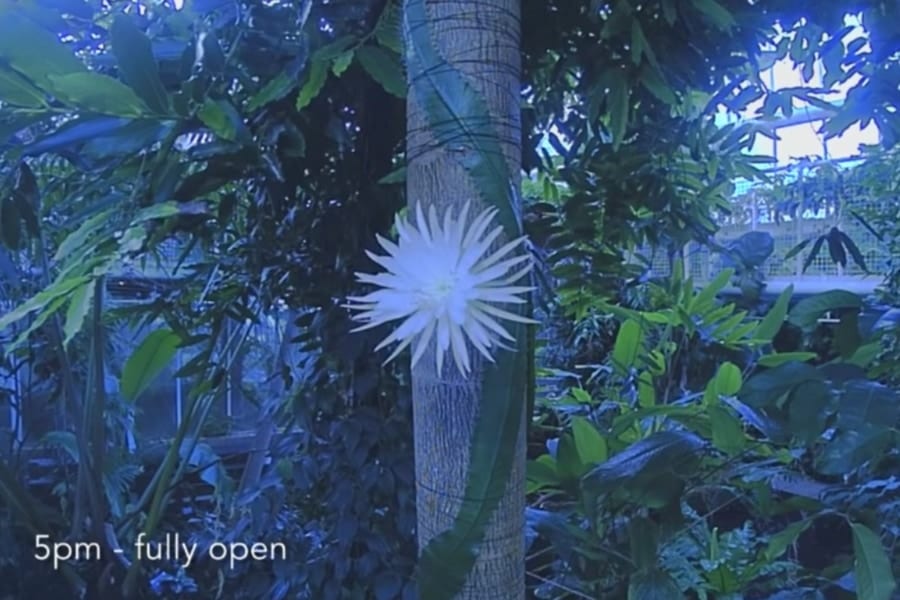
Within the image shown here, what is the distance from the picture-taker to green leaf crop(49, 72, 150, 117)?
0.42m

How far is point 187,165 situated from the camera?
543 millimetres

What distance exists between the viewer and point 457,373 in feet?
1.50

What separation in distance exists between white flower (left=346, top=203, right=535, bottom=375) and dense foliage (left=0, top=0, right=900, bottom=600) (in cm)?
16

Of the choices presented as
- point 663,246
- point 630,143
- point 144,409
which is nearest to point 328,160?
point 630,143

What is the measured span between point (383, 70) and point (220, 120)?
0.44 ft

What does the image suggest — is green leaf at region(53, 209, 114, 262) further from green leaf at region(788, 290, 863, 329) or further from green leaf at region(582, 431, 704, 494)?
green leaf at region(788, 290, 863, 329)

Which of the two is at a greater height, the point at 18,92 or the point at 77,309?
the point at 18,92

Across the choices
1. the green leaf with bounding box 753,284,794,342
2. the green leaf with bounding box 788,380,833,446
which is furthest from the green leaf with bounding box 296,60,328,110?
the green leaf with bounding box 753,284,794,342

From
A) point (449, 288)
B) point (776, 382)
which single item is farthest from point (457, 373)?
point (776, 382)

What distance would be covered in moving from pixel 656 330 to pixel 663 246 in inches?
5.5

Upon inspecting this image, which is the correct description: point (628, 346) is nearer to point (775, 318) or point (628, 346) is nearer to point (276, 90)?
point (775, 318)

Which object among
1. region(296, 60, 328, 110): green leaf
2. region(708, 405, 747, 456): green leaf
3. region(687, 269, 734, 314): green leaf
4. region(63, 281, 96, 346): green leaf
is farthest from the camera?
region(687, 269, 734, 314): green leaf

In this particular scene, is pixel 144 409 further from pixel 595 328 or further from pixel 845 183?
pixel 845 183

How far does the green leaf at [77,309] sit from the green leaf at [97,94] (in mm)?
124
